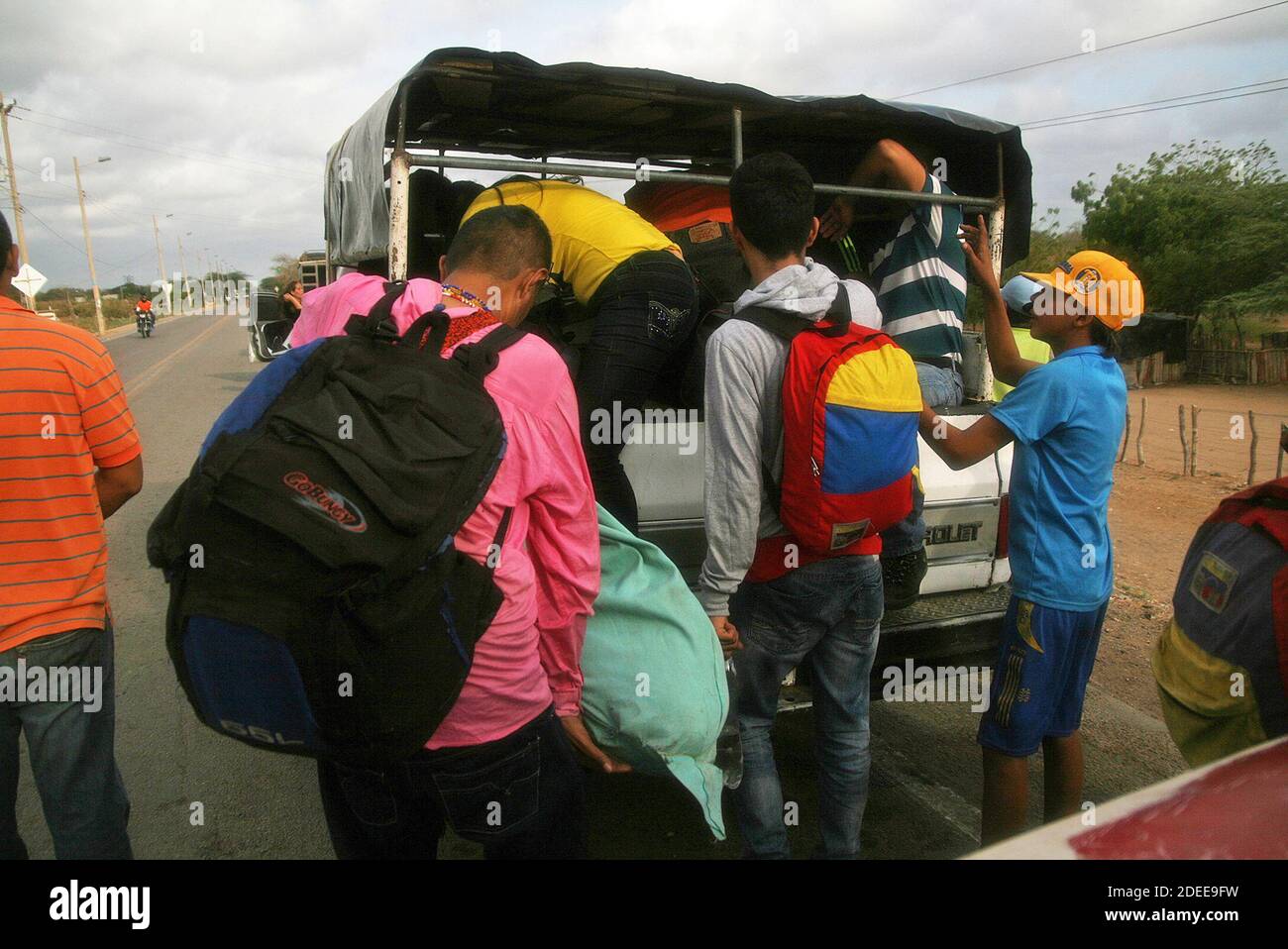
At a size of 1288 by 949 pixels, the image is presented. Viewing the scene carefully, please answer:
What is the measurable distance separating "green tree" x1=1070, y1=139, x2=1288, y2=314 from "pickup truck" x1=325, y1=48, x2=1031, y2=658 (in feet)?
80.7

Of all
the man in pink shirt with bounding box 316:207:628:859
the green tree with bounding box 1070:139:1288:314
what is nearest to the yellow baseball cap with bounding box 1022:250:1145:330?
the man in pink shirt with bounding box 316:207:628:859

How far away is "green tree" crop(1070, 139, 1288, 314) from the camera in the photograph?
25.0m

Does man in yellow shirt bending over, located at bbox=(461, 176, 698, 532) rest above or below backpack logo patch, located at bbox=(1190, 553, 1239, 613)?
above

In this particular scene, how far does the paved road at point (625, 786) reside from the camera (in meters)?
3.22

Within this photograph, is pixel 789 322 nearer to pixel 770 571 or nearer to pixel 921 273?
pixel 770 571

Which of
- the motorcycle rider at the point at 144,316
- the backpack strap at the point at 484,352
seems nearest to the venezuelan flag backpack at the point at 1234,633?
the backpack strap at the point at 484,352

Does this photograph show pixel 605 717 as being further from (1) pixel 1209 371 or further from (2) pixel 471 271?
(1) pixel 1209 371

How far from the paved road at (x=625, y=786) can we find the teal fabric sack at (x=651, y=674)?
4.14 ft

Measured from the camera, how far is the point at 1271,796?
1098 millimetres

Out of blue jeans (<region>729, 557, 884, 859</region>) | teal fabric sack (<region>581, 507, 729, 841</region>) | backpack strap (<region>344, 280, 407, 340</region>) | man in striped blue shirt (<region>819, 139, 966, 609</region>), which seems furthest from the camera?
man in striped blue shirt (<region>819, 139, 966, 609</region>)

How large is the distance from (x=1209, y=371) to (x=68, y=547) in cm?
3000

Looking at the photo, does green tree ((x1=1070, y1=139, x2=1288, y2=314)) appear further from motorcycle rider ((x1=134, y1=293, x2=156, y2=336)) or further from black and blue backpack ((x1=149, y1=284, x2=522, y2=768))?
motorcycle rider ((x1=134, y1=293, x2=156, y2=336))

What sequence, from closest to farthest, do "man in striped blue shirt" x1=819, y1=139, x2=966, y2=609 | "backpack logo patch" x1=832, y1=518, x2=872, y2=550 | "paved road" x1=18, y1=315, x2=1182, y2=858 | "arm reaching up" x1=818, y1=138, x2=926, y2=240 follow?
"backpack logo patch" x1=832, y1=518, x2=872, y2=550
"paved road" x1=18, y1=315, x2=1182, y2=858
"man in striped blue shirt" x1=819, y1=139, x2=966, y2=609
"arm reaching up" x1=818, y1=138, x2=926, y2=240

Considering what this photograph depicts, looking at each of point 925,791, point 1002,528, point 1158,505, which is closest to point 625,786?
point 925,791
